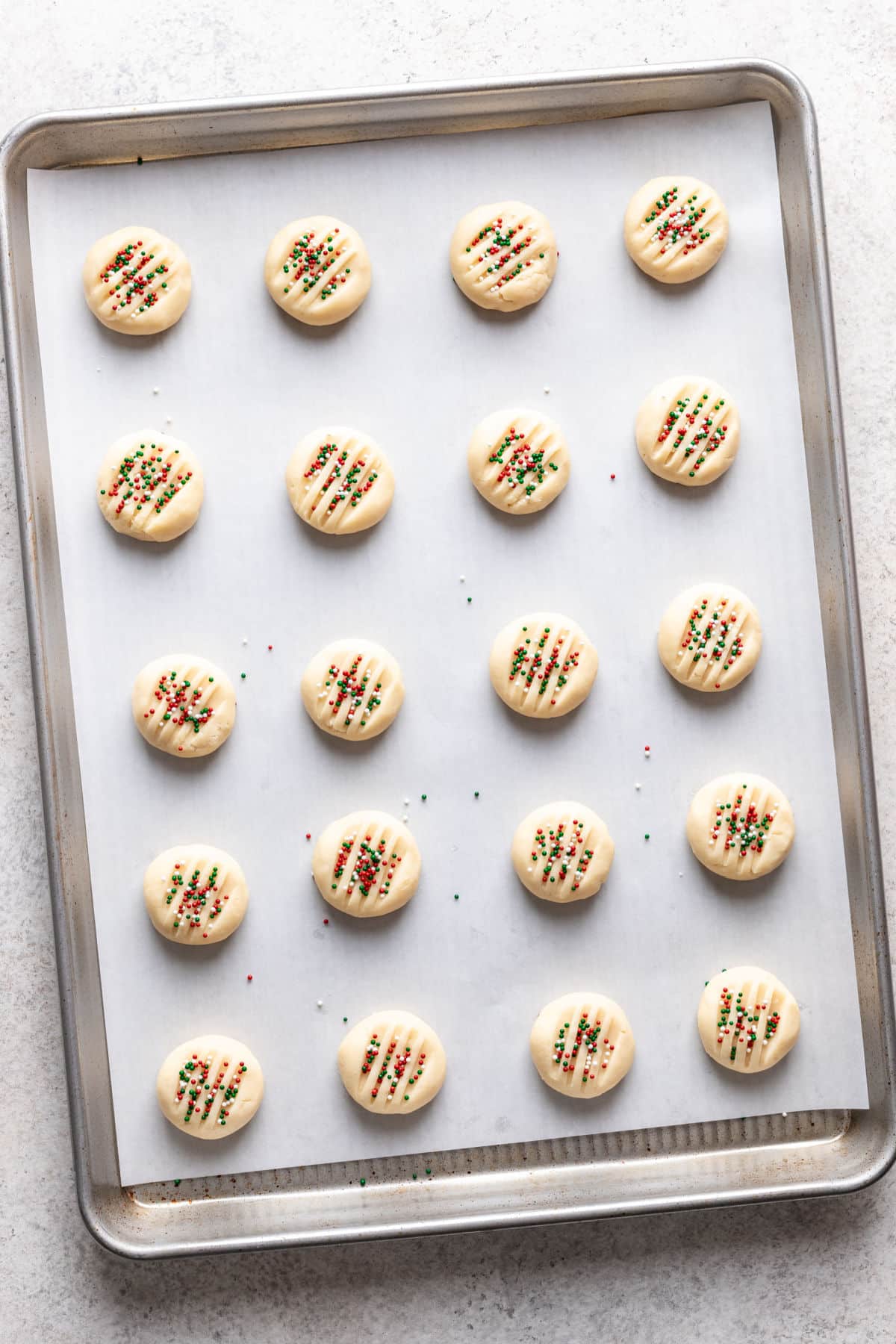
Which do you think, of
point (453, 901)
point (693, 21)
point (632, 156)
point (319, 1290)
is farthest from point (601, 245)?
point (319, 1290)

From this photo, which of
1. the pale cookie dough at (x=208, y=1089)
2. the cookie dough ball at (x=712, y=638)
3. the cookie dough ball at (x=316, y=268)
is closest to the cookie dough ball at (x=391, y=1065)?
the pale cookie dough at (x=208, y=1089)

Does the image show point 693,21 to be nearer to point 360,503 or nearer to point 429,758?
point 360,503

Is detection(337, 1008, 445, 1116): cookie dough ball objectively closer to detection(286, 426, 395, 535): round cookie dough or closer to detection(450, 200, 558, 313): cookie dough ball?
detection(286, 426, 395, 535): round cookie dough

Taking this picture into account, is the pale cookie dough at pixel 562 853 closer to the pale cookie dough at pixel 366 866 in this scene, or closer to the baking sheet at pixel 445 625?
the baking sheet at pixel 445 625

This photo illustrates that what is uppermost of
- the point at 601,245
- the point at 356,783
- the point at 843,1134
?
the point at 601,245

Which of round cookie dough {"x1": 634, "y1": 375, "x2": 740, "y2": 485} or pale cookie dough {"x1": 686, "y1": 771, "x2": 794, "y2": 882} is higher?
round cookie dough {"x1": 634, "y1": 375, "x2": 740, "y2": 485}

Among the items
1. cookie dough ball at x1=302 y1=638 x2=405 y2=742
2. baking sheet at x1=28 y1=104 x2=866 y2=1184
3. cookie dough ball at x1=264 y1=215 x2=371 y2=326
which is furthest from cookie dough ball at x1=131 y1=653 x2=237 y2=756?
cookie dough ball at x1=264 y1=215 x2=371 y2=326

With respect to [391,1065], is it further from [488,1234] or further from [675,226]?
[675,226]
